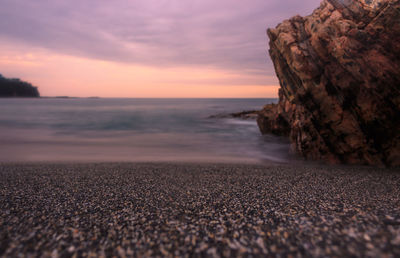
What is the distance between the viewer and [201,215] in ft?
15.6

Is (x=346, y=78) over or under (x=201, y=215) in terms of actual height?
over

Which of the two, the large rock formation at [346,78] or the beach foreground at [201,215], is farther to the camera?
the large rock formation at [346,78]

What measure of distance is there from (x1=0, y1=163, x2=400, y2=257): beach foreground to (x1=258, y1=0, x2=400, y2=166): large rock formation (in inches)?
73.7

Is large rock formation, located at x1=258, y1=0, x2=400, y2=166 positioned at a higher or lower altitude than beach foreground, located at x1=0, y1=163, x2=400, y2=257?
higher

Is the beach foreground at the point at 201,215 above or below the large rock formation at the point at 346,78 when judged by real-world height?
below

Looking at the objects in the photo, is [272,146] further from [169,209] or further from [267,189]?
[169,209]

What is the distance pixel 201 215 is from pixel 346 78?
8410 millimetres

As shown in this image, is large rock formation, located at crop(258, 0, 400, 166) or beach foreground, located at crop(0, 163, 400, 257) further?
large rock formation, located at crop(258, 0, 400, 166)

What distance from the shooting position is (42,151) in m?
14.9

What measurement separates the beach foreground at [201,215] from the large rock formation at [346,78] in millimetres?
1871

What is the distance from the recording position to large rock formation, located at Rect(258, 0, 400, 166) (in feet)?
26.7

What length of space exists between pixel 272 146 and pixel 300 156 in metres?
4.57

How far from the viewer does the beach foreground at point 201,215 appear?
3557 millimetres

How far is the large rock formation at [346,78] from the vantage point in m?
8.12
